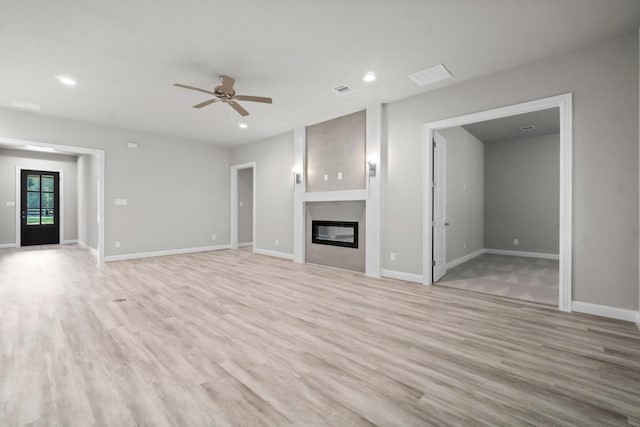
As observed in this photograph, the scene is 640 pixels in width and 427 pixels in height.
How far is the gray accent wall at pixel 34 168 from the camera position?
26.6ft

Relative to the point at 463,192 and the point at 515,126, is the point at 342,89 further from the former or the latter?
the point at 515,126

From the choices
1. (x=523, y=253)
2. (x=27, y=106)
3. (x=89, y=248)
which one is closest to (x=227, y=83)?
(x=27, y=106)

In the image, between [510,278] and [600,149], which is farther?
[510,278]

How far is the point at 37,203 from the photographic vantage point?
8750 mm

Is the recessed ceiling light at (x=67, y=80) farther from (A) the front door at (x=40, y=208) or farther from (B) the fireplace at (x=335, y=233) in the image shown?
(A) the front door at (x=40, y=208)

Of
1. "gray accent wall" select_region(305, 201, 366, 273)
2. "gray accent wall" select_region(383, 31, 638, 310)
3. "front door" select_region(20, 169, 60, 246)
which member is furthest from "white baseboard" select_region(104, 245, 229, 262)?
"gray accent wall" select_region(383, 31, 638, 310)

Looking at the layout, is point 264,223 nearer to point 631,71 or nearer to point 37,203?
point 631,71

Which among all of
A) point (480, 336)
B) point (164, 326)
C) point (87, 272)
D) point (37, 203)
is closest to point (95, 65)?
point (164, 326)

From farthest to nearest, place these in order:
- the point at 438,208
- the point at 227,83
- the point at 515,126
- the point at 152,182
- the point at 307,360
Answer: the point at 152,182 → the point at 515,126 → the point at 438,208 → the point at 227,83 → the point at 307,360

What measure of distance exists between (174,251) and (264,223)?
7.69ft

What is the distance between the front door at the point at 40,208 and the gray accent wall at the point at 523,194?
12.8 metres

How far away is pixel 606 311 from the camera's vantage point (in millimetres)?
3002

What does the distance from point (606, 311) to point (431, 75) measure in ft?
10.9

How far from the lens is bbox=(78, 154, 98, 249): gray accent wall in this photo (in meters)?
7.07
